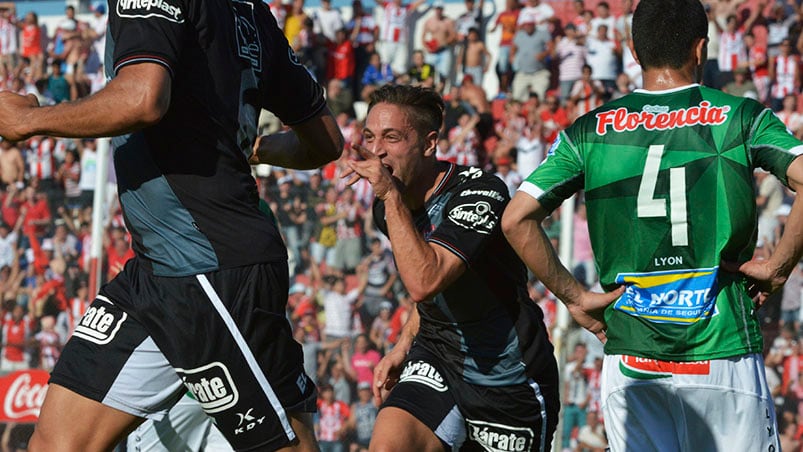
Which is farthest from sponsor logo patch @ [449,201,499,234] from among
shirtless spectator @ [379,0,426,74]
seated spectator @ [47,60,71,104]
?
seated spectator @ [47,60,71,104]

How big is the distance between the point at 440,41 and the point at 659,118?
542 inches

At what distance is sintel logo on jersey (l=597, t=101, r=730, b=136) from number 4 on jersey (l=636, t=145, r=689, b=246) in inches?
3.6

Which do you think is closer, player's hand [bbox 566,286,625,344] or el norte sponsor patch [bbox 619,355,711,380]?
el norte sponsor patch [bbox 619,355,711,380]

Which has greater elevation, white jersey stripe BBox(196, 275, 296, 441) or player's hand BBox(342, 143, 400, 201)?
player's hand BBox(342, 143, 400, 201)

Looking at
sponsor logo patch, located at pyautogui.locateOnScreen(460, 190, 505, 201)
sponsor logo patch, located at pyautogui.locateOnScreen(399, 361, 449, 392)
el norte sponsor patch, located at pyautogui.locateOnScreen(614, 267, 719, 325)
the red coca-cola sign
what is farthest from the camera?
the red coca-cola sign

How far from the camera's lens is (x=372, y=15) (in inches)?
727

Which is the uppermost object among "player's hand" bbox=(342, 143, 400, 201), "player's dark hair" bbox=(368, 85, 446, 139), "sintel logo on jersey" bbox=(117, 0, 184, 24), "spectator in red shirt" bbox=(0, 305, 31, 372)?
"sintel logo on jersey" bbox=(117, 0, 184, 24)

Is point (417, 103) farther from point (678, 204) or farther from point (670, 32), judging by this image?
point (678, 204)

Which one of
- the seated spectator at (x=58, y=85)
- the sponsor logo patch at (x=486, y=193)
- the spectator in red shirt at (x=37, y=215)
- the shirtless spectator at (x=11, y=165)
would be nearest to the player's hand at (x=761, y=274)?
the sponsor logo patch at (x=486, y=193)

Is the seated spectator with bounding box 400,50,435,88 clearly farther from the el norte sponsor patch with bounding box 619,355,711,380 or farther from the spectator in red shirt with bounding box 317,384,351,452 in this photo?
the el norte sponsor patch with bounding box 619,355,711,380

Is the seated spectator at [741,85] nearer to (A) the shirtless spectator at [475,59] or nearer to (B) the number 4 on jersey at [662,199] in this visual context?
(A) the shirtless spectator at [475,59]

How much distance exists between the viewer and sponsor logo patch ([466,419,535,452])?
4887 millimetres

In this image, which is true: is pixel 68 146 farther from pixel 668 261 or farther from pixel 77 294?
pixel 668 261

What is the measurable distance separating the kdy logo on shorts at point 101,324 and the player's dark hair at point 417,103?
1774 millimetres
